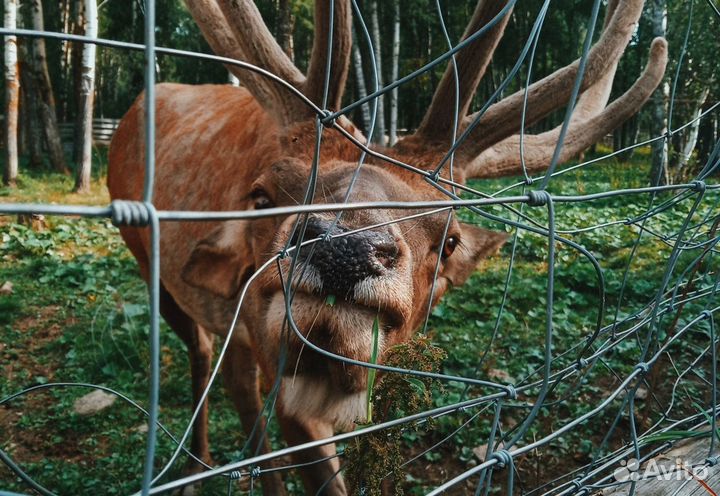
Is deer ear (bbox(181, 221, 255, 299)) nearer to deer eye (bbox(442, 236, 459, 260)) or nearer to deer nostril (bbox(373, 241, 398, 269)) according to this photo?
deer eye (bbox(442, 236, 459, 260))

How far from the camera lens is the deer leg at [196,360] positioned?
13.0ft

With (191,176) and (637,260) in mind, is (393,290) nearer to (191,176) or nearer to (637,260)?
(191,176)

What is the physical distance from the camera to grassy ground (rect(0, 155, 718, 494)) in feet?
11.7

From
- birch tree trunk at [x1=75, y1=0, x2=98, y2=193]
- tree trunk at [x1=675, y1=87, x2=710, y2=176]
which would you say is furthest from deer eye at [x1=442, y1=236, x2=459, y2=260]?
birch tree trunk at [x1=75, y1=0, x2=98, y2=193]

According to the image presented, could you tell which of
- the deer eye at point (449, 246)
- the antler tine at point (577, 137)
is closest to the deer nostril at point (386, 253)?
the deer eye at point (449, 246)

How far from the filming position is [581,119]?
12.1 feet

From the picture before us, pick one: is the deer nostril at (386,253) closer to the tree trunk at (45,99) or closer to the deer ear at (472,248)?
the deer ear at (472,248)

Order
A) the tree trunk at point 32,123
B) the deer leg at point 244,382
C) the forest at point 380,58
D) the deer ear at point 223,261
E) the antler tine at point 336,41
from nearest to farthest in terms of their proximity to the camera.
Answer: the antler tine at point 336,41, the deer ear at point 223,261, the deer leg at point 244,382, the forest at point 380,58, the tree trunk at point 32,123

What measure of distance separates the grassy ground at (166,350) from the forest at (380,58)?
358cm

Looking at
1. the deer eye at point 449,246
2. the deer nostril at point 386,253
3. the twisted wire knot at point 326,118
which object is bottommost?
the deer eye at point 449,246

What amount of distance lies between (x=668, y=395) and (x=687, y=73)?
40.4 ft

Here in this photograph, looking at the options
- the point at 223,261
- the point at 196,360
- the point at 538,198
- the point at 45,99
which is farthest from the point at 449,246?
the point at 45,99

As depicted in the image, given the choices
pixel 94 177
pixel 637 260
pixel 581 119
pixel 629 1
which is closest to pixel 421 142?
pixel 629 1

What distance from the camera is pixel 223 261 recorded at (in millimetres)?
3242
